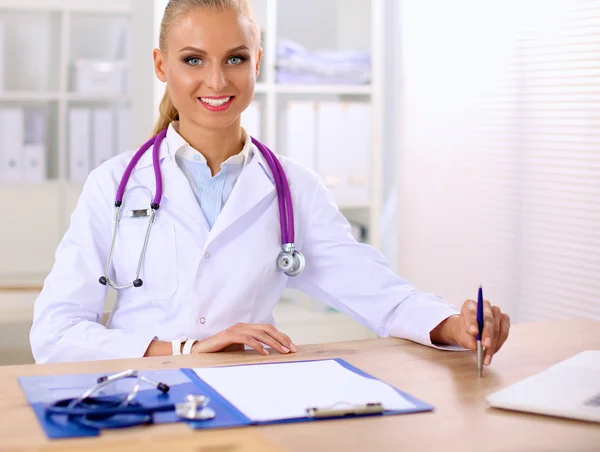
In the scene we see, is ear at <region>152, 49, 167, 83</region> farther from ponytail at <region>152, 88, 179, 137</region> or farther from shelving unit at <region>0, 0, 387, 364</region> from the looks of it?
shelving unit at <region>0, 0, 387, 364</region>

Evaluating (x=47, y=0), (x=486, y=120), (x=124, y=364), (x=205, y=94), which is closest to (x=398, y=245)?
(x=486, y=120)

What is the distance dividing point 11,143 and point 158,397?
2748mm

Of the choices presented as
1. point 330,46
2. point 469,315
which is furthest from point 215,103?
point 330,46

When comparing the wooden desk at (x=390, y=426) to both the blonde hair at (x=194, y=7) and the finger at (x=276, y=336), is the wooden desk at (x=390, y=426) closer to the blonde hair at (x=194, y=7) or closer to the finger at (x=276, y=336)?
the finger at (x=276, y=336)

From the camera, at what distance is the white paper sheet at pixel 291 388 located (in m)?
1.16

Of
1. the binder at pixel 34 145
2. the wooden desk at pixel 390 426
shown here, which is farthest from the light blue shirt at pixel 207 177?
the binder at pixel 34 145

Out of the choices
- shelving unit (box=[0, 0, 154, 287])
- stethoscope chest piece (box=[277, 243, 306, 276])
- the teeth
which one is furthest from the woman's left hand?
shelving unit (box=[0, 0, 154, 287])

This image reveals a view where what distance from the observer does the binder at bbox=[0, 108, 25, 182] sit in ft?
11.9

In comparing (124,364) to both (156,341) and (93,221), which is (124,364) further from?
(93,221)

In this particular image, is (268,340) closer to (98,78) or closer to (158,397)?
(158,397)

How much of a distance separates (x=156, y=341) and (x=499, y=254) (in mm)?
1833

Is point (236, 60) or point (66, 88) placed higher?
point (66, 88)

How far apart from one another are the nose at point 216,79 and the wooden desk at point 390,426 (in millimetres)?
583

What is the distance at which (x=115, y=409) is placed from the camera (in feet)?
3.59
